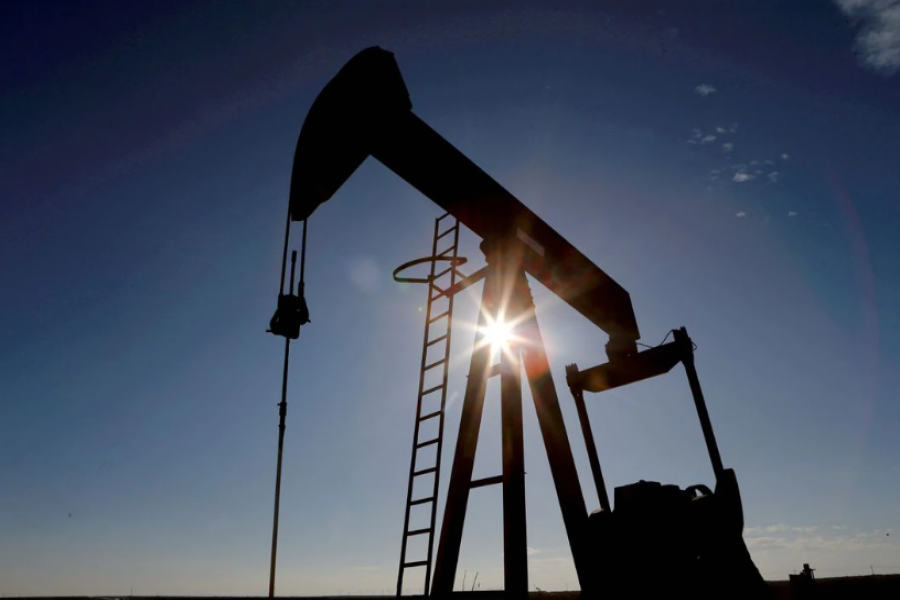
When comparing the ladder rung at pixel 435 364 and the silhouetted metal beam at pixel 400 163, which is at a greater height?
the silhouetted metal beam at pixel 400 163

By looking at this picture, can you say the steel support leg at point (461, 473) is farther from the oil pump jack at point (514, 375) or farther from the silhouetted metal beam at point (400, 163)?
the silhouetted metal beam at point (400, 163)

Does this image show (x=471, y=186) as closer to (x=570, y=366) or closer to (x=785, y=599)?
(x=570, y=366)

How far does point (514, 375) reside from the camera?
4859mm

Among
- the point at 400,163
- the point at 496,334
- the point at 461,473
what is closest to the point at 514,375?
the point at 496,334

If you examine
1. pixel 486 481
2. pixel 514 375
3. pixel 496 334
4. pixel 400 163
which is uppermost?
pixel 400 163

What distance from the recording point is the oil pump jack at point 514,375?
145 inches

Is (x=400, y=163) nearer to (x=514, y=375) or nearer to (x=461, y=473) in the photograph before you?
(x=514, y=375)

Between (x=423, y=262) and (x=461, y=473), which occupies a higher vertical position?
(x=423, y=262)

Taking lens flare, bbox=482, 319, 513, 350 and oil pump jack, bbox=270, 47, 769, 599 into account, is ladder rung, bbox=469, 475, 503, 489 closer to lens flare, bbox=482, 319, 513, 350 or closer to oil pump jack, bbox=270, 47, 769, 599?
oil pump jack, bbox=270, 47, 769, 599

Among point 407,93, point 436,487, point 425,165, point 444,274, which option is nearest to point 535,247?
point 444,274

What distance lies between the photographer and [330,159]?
4.40 metres

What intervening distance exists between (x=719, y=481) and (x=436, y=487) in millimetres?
2438

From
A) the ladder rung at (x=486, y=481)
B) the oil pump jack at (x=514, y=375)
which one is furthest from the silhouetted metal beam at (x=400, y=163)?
the ladder rung at (x=486, y=481)

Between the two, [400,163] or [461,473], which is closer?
[461,473]
